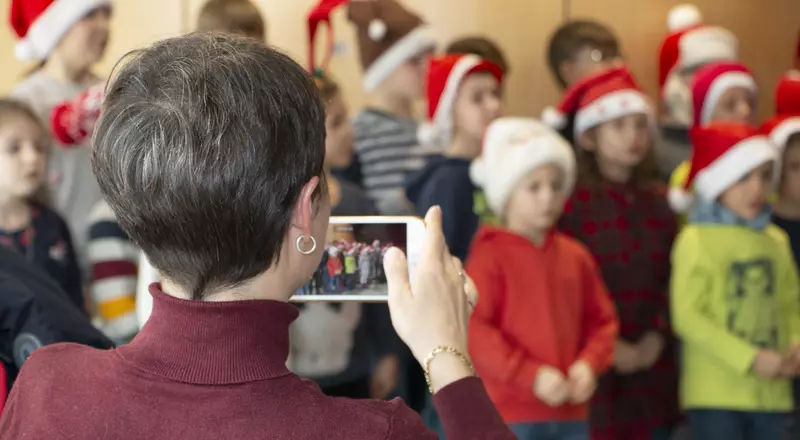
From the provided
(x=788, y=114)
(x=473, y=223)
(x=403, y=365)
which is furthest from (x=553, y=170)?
(x=788, y=114)

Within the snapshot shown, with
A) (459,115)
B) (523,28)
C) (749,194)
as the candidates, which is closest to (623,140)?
(749,194)

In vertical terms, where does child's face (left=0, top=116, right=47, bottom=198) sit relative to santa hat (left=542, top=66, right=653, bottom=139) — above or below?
below

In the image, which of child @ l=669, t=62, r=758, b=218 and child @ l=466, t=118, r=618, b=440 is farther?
child @ l=669, t=62, r=758, b=218

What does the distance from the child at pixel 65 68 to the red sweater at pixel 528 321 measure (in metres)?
1.10

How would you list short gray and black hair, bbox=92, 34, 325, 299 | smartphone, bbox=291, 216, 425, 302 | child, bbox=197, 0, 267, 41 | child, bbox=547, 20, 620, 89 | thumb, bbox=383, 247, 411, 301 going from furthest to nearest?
child, bbox=547, 20, 620, 89 < child, bbox=197, 0, 267, 41 < smartphone, bbox=291, 216, 425, 302 < thumb, bbox=383, 247, 411, 301 < short gray and black hair, bbox=92, 34, 325, 299

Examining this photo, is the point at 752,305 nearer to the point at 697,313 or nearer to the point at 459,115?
the point at 697,313

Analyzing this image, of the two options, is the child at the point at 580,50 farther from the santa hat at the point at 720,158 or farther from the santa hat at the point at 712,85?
the santa hat at the point at 720,158

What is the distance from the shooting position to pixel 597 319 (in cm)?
264

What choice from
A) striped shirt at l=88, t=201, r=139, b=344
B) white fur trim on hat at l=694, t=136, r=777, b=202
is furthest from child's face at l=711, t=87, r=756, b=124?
striped shirt at l=88, t=201, r=139, b=344

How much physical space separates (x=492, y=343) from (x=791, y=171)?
4.61ft

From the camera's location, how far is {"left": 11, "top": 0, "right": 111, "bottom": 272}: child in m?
2.84

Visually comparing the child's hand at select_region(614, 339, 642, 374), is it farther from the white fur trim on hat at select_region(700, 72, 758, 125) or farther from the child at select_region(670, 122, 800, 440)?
the white fur trim on hat at select_region(700, 72, 758, 125)

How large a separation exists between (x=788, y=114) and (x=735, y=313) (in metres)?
1.09

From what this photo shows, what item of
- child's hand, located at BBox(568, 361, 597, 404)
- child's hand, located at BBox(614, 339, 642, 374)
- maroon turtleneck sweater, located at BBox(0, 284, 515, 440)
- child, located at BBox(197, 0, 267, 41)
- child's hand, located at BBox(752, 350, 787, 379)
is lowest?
child's hand, located at BBox(614, 339, 642, 374)
